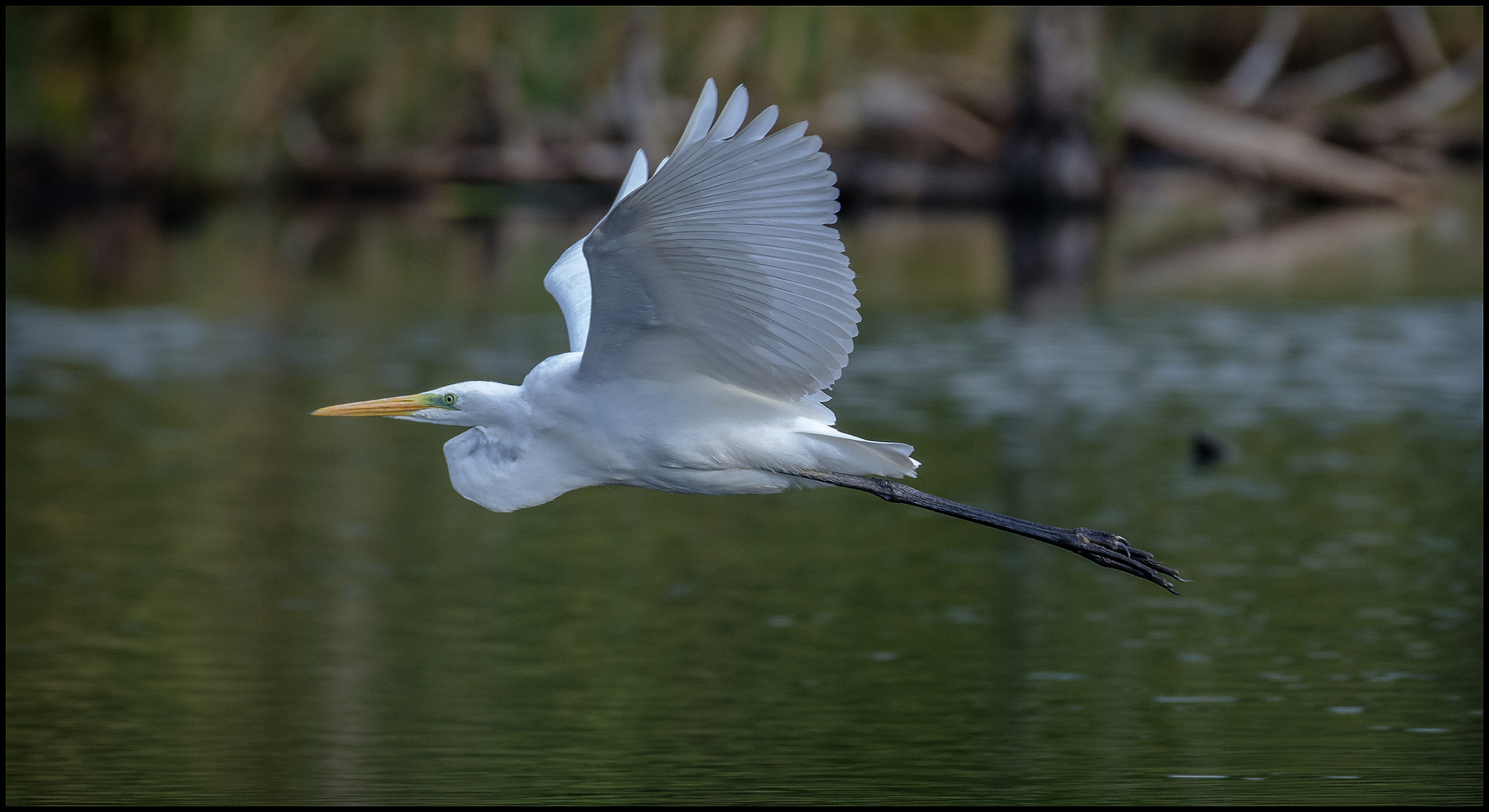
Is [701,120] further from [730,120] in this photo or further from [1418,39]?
[1418,39]

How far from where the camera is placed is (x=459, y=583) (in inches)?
392

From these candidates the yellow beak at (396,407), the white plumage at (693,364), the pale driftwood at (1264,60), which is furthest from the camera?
the pale driftwood at (1264,60)

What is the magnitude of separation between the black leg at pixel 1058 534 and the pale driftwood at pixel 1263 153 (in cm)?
2621

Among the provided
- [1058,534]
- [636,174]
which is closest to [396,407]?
[636,174]

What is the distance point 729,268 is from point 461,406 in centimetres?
93

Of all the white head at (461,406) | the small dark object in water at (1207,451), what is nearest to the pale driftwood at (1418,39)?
the small dark object in water at (1207,451)

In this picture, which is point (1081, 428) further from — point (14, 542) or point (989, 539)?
point (14, 542)

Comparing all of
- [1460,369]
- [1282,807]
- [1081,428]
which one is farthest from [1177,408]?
[1282,807]

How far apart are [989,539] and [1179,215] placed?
21150 millimetres

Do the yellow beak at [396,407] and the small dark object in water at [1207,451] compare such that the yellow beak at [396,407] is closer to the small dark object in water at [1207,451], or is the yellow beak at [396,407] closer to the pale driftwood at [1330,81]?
the small dark object in water at [1207,451]

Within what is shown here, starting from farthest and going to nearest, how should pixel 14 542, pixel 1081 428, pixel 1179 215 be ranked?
pixel 1179 215 → pixel 1081 428 → pixel 14 542

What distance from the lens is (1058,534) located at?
6.36 meters

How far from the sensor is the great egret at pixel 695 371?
5.11 m

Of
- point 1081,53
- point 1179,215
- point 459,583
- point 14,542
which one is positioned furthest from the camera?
point 1179,215
